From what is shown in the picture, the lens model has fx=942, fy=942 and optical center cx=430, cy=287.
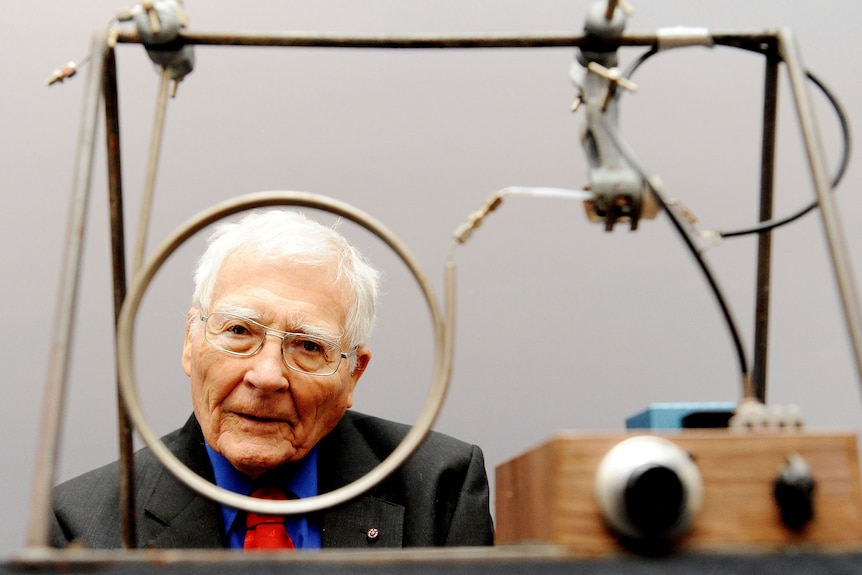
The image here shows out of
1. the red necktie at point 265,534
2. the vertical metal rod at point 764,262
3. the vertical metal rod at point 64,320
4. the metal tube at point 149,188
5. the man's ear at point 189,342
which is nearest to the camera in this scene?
the vertical metal rod at point 64,320

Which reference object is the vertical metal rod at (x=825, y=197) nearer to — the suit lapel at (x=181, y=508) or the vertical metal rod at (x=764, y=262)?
the vertical metal rod at (x=764, y=262)

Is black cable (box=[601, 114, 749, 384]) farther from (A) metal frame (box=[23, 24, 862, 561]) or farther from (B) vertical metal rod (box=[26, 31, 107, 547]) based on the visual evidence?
(B) vertical metal rod (box=[26, 31, 107, 547])

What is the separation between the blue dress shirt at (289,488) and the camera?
149cm

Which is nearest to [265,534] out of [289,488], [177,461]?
[289,488]

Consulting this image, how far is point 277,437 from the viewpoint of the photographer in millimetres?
1503

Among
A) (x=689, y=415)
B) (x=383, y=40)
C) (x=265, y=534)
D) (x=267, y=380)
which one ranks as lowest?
(x=265, y=534)

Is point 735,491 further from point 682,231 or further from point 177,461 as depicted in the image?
point 177,461

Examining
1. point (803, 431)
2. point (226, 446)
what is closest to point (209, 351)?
point (226, 446)

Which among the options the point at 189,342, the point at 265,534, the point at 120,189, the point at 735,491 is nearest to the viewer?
the point at 735,491

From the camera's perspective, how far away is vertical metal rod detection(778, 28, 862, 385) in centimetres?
75

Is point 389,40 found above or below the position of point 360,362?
above

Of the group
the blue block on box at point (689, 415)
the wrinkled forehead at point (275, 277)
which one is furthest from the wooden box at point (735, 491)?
the wrinkled forehead at point (275, 277)

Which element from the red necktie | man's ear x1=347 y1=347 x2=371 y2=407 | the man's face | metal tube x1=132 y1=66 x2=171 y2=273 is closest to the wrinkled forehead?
the man's face

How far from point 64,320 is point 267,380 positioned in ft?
2.44
